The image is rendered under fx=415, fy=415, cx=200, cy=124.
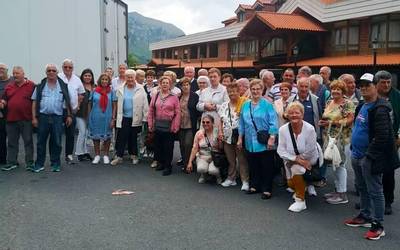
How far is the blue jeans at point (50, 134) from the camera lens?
738 centimetres

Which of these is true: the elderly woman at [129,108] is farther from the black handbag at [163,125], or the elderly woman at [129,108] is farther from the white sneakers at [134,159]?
the black handbag at [163,125]

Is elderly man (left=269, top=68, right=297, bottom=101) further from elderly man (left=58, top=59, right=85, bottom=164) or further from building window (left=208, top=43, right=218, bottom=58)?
building window (left=208, top=43, right=218, bottom=58)

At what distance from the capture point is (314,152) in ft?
18.2

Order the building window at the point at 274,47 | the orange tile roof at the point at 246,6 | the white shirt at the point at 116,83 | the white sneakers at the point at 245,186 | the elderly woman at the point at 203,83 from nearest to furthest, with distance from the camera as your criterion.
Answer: the white sneakers at the point at 245,186
the elderly woman at the point at 203,83
the white shirt at the point at 116,83
the building window at the point at 274,47
the orange tile roof at the point at 246,6

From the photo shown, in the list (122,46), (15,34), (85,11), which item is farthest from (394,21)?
(15,34)

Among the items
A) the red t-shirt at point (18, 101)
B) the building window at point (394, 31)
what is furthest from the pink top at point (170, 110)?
the building window at point (394, 31)

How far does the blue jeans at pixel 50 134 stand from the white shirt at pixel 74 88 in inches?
18.4

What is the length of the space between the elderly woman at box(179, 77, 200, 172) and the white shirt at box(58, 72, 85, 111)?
6.72ft

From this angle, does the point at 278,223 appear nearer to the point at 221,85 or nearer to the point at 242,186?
the point at 242,186

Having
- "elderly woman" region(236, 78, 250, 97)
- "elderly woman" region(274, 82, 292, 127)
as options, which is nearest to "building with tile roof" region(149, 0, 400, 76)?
"elderly woman" region(236, 78, 250, 97)

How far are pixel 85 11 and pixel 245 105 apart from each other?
5126mm

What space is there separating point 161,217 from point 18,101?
12.7 ft

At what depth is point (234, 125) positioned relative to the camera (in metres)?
6.54

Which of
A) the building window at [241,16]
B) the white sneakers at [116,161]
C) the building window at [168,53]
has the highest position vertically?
the building window at [241,16]
